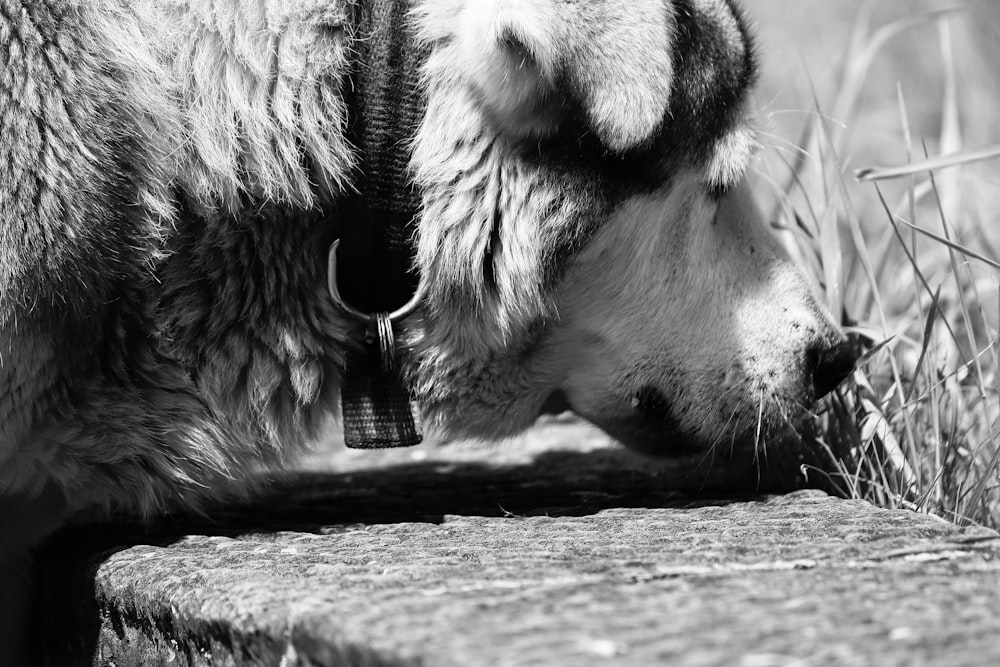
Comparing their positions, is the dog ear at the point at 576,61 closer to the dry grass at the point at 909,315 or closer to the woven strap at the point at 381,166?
the woven strap at the point at 381,166

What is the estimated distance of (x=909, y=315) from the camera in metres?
3.21

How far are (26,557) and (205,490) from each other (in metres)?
0.43

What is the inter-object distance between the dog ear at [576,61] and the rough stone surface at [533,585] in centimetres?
81

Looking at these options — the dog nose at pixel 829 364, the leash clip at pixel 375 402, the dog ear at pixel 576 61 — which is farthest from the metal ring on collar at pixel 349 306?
the dog nose at pixel 829 364

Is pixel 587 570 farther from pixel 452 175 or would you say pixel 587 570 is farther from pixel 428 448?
pixel 428 448

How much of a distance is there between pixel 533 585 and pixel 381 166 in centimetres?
109

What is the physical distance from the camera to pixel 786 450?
2670mm

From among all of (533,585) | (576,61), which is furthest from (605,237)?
(533,585)

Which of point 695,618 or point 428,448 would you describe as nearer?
point 695,618

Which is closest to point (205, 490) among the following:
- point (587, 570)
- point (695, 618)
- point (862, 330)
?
point (587, 570)

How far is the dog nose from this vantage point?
2496mm

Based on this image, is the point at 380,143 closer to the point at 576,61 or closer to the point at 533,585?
the point at 576,61

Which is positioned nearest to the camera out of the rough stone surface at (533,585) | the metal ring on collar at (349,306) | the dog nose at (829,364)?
the rough stone surface at (533,585)

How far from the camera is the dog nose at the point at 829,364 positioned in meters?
2.50
